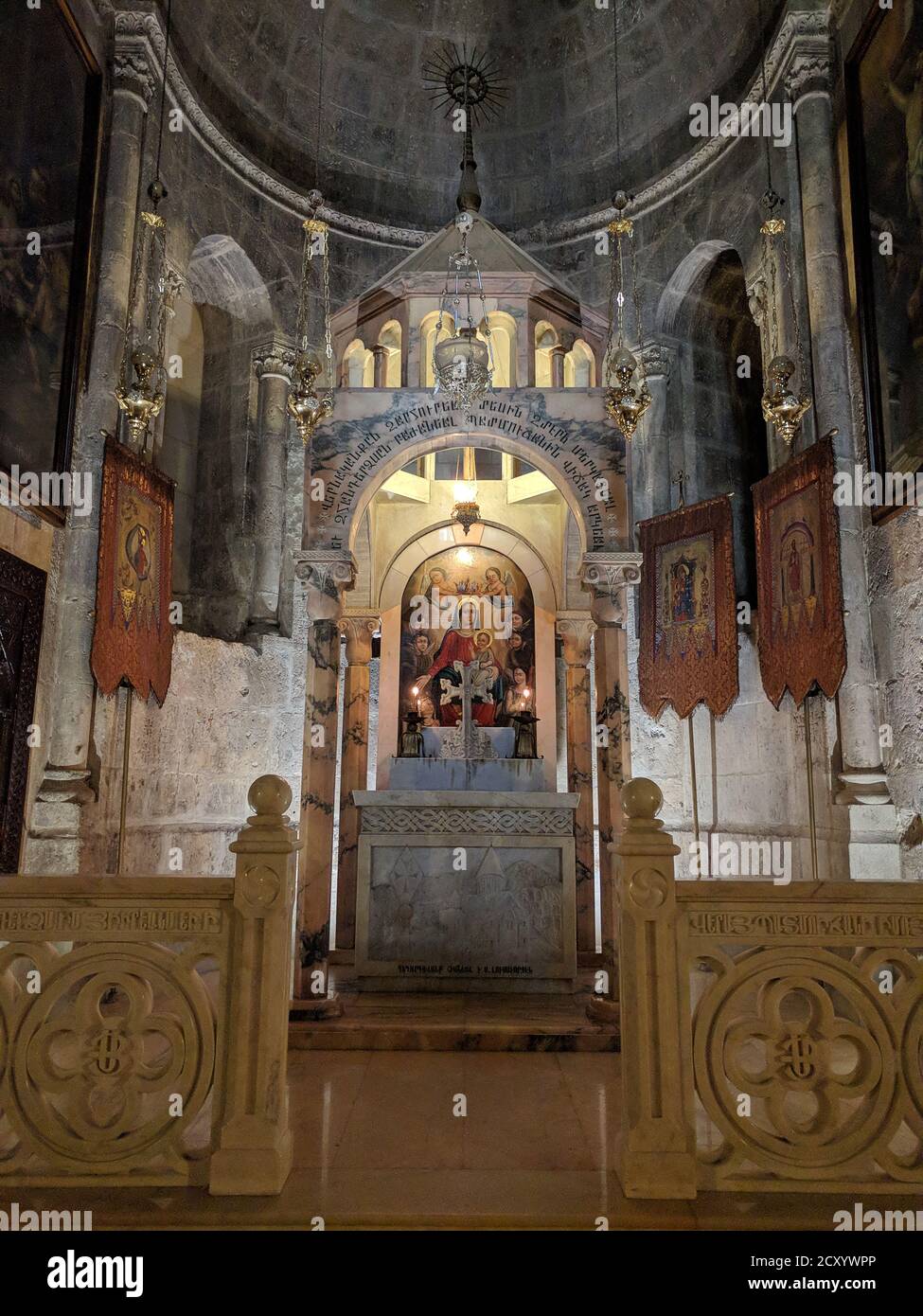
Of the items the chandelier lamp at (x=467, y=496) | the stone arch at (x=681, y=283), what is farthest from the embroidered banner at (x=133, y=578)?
the stone arch at (x=681, y=283)

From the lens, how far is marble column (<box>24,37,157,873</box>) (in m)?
5.78

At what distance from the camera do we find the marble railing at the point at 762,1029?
3014mm

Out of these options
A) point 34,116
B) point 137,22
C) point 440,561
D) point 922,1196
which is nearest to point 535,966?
point 922,1196

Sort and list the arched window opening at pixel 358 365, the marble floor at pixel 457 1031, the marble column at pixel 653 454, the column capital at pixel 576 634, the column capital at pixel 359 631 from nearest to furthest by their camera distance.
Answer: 1. the marble floor at pixel 457 1031
2. the marble column at pixel 653 454
3. the arched window opening at pixel 358 365
4. the column capital at pixel 359 631
5. the column capital at pixel 576 634

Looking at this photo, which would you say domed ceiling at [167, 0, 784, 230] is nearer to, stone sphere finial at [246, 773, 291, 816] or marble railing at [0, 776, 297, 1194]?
stone sphere finial at [246, 773, 291, 816]

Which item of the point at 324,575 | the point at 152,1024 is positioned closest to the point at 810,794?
the point at 324,575

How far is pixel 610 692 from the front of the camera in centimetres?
680

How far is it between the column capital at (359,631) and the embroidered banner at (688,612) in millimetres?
3330

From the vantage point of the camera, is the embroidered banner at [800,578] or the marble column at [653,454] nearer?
the embroidered banner at [800,578]

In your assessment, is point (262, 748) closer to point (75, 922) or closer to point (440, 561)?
point (440, 561)

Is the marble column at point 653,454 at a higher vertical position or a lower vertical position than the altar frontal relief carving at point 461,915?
higher

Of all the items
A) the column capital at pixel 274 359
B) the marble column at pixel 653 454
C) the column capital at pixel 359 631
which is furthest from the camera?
the column capital at pixel 359 631

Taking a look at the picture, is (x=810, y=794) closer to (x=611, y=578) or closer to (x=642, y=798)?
(x=611, y=578)

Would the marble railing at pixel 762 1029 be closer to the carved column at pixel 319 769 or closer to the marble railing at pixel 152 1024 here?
the marble railing at pixel 152 1024
